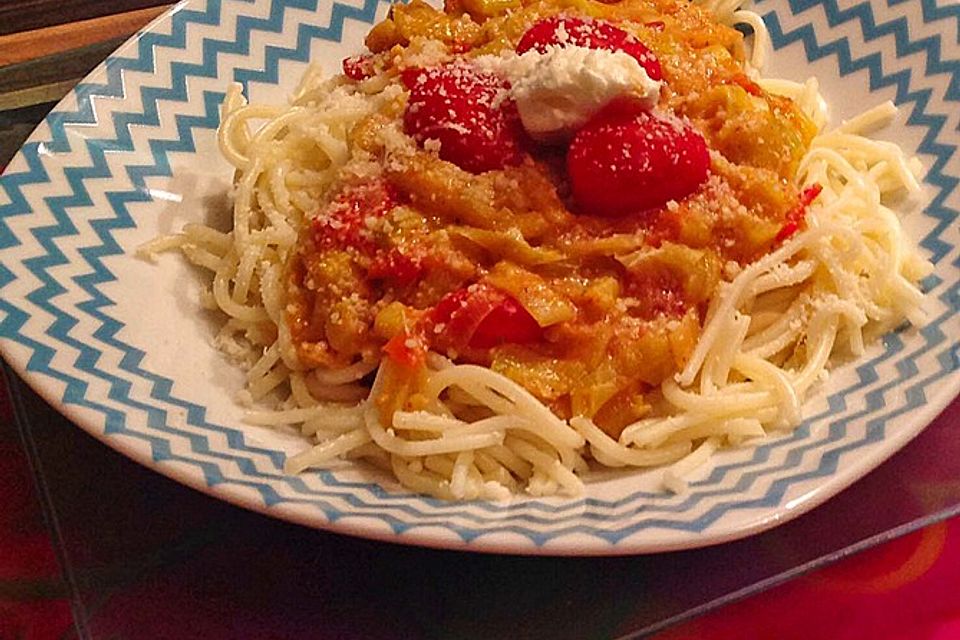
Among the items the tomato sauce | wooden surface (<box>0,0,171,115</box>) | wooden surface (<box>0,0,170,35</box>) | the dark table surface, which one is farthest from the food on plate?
wooden surface (<box>0,0,170,35</box>)

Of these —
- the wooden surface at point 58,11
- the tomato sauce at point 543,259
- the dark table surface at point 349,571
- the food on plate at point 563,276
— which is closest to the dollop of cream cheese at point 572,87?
the food on plate at point 563,276

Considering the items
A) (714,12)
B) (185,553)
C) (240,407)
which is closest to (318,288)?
(240,407)

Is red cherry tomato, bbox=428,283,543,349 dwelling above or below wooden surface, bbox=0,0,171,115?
above

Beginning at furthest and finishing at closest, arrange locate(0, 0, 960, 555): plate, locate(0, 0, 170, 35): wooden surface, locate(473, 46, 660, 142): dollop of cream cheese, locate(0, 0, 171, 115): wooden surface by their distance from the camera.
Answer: locate(0, 0, 170, 35): wooden surface → locate(0, 0, 171, 115): wooden surface → locate(473, 46, 660, 142): dollop of cream cheese → locate(0, 0, 960, 555): plate

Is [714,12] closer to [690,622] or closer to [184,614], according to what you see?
[690,622]

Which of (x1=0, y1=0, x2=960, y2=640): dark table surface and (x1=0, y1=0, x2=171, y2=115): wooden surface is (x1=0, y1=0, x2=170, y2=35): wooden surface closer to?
(x1=0, y1=0, x2=171, y2=115): wooden surface

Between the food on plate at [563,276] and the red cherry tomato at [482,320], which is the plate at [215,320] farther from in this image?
the red cherry tomato at [482,320]
